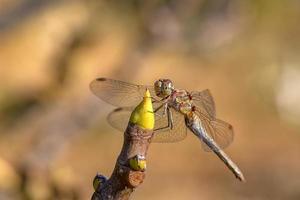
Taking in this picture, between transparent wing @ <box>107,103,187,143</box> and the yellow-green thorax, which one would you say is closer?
the yellow-green thorax

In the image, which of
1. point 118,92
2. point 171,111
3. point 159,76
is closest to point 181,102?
point 171,111

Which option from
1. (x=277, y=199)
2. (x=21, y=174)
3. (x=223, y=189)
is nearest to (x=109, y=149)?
(x=223, y=189)

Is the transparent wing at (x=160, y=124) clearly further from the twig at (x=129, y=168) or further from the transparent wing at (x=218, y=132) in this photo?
the twig at (x=129, y=168)

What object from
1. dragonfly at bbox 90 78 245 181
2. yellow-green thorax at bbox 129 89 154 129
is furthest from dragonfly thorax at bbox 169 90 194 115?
yellow-green thorax at bbox 129 89 154 129

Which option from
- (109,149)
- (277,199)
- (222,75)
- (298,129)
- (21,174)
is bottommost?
(21,174)

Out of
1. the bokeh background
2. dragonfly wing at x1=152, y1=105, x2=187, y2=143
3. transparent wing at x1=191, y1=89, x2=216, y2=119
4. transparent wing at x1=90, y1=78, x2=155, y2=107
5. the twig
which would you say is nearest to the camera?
the twig

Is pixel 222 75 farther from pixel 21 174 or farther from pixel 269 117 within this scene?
pixel 21 174

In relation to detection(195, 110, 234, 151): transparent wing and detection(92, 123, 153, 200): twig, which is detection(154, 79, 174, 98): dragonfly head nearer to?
detection(195, 110, 234, 151): transparent wing
